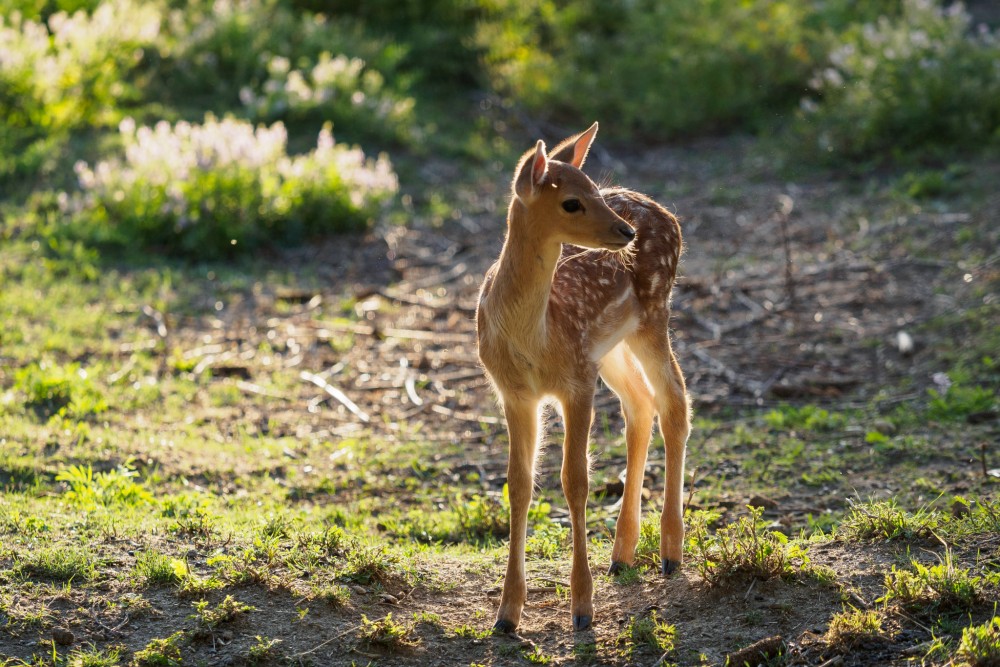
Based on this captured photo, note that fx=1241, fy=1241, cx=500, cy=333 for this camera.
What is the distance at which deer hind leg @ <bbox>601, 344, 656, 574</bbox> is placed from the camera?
20.2 feet

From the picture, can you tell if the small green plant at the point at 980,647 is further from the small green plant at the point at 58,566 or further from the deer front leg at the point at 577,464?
the small green plant at the point at 58,566

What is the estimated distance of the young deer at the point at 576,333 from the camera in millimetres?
5441

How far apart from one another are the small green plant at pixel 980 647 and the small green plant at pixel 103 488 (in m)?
4.30

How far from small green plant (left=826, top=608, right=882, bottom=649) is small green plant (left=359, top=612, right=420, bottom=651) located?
1759 mm

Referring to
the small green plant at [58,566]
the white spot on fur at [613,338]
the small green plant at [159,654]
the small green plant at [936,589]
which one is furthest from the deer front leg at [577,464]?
the small green plant at [58,566]

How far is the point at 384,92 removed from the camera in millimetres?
16641

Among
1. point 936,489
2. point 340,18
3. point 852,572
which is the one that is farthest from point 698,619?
point 340,18

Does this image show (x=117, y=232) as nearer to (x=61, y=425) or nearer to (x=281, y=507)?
(x=61, y=425)

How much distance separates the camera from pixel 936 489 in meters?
6.88

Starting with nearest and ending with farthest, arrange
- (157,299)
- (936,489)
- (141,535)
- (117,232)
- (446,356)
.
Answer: (141,535)
(936,489)
(446,356)
(157,299)
(117,232)

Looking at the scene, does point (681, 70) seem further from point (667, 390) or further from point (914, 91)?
point (667, 390)

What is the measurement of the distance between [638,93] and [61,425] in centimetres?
1086

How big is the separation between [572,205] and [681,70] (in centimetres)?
1170

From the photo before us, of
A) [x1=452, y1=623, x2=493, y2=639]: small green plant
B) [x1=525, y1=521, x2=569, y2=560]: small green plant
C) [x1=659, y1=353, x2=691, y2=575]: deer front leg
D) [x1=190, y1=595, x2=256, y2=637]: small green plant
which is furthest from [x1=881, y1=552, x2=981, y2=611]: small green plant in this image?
[x1=190, y1=595, x2=256, y2=637]: small green plant
